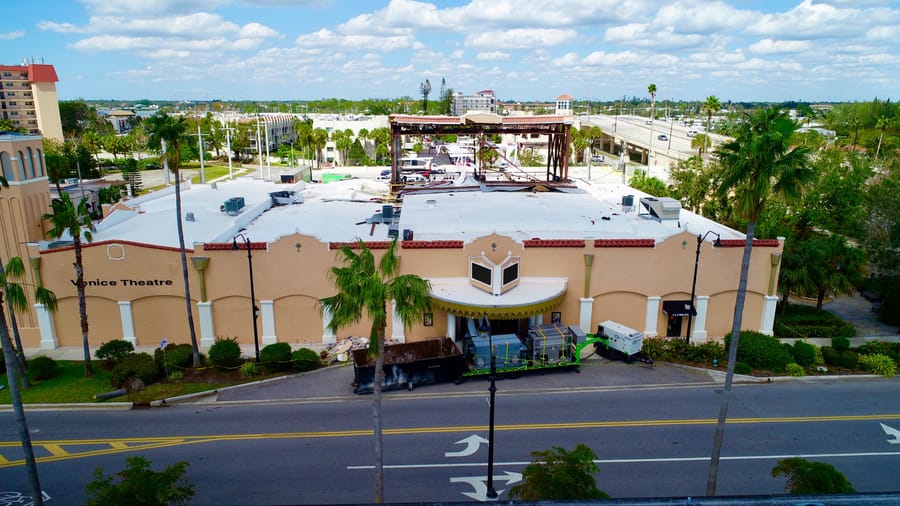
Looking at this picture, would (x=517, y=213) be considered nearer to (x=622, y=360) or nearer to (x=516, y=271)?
(x=516, y=271)

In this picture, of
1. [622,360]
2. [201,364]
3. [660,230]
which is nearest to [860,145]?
[660,230]

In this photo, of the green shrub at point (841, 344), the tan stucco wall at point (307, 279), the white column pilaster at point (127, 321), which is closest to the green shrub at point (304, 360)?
the tan stucco wall at point (307, 279)

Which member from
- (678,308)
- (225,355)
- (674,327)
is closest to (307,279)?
(225,355)

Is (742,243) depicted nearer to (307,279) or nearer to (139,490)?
(307,279)

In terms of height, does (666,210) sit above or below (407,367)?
above

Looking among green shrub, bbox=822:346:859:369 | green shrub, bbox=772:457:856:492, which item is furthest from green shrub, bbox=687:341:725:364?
green shrub, bbox=772:457:856:492

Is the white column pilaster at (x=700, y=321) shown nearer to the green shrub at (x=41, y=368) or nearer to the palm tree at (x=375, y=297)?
the palm tree at (x=375, y=297)
